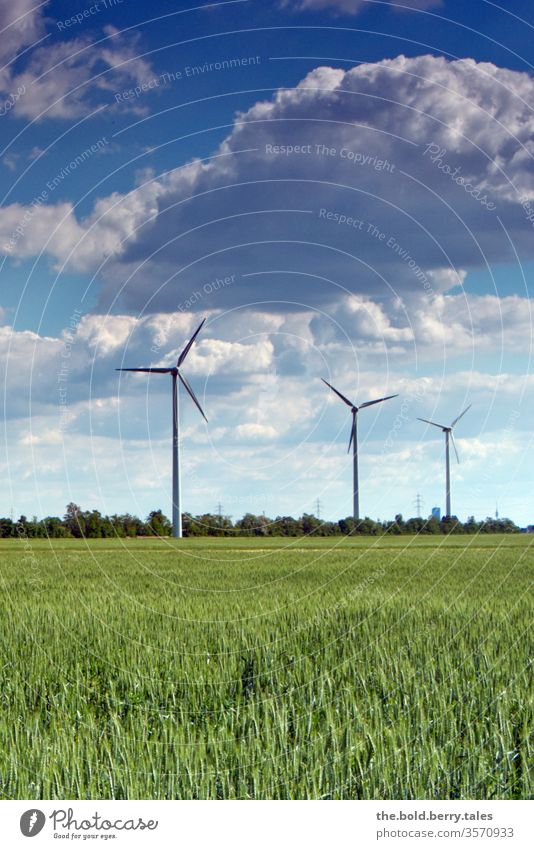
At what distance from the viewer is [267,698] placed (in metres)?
15.2

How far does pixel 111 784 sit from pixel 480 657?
10235 mm

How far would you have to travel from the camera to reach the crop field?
35.0ft

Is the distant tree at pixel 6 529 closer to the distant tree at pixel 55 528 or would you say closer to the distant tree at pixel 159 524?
the distant tree at pixel 55 528

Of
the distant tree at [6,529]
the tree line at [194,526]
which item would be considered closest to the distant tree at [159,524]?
the tree line at [194,526]

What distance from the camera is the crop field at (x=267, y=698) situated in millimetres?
10664

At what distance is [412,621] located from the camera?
24.2 m

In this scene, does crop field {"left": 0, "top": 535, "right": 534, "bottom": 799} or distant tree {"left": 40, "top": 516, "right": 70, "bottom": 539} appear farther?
distant tree {"left": 40, "top": 516, "right": 70, "bottom": 539}

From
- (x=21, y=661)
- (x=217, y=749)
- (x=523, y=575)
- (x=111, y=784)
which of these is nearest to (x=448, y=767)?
(x=217, y=749)

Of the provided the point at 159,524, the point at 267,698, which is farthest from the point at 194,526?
the point at 267,698

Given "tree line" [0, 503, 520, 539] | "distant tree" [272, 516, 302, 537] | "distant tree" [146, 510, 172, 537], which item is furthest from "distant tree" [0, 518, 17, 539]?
"distant tree" [272, 516, 302, 537]

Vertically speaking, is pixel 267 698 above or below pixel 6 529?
below

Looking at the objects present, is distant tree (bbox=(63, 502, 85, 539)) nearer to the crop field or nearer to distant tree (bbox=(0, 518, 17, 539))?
distant tree (bbox=(0, 518, 17, 539))

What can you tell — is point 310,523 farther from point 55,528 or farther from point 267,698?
point 267,698
